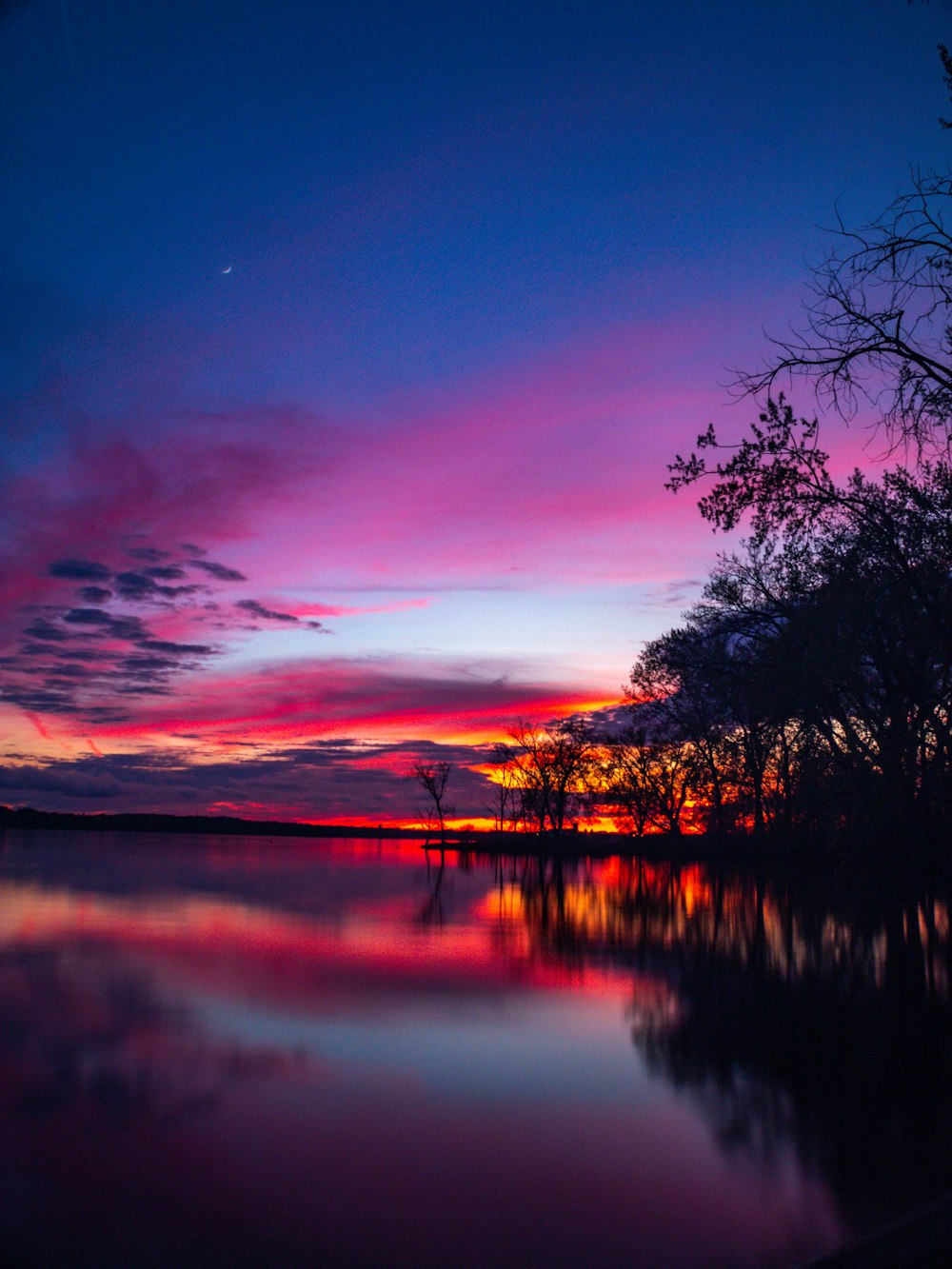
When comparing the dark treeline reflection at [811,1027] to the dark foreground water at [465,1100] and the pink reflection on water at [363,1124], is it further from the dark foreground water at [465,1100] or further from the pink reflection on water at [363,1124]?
the pink reflection on water at [363,1124]

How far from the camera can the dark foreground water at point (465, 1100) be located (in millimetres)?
6449

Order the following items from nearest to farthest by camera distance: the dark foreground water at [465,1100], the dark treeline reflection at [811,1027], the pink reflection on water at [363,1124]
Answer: the pink reflection on water at [363,1124], the dark foreground water at [465,1100], the dark treeline reflection at [811,1027]

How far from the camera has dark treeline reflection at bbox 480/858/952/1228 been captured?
770 cm

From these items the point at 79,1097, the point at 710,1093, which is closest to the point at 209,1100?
the point at 79,1097

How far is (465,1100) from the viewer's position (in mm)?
9516

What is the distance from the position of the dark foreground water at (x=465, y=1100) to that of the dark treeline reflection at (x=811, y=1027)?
0.17ft

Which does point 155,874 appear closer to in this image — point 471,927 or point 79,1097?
point 471,927

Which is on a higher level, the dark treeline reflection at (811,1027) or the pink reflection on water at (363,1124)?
the dark treeline reflection at (811,1027)

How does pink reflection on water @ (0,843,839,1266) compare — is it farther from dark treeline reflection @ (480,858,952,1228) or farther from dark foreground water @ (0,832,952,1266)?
dark treeline reflection @ (480,858,952,1228)

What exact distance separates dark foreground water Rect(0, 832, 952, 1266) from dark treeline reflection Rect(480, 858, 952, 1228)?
0.17ft

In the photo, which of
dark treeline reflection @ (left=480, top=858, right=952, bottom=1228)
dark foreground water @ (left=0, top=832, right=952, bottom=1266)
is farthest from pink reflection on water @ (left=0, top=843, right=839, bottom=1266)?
dark treeline reflection @ (left=480, top=858, right=952, bottom=1228)

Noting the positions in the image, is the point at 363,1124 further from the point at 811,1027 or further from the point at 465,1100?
the point at 811,1027

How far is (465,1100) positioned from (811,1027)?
4.96 metres

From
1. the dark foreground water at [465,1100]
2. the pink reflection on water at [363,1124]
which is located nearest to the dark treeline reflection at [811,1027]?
the dark foreground water at [465,1100]
